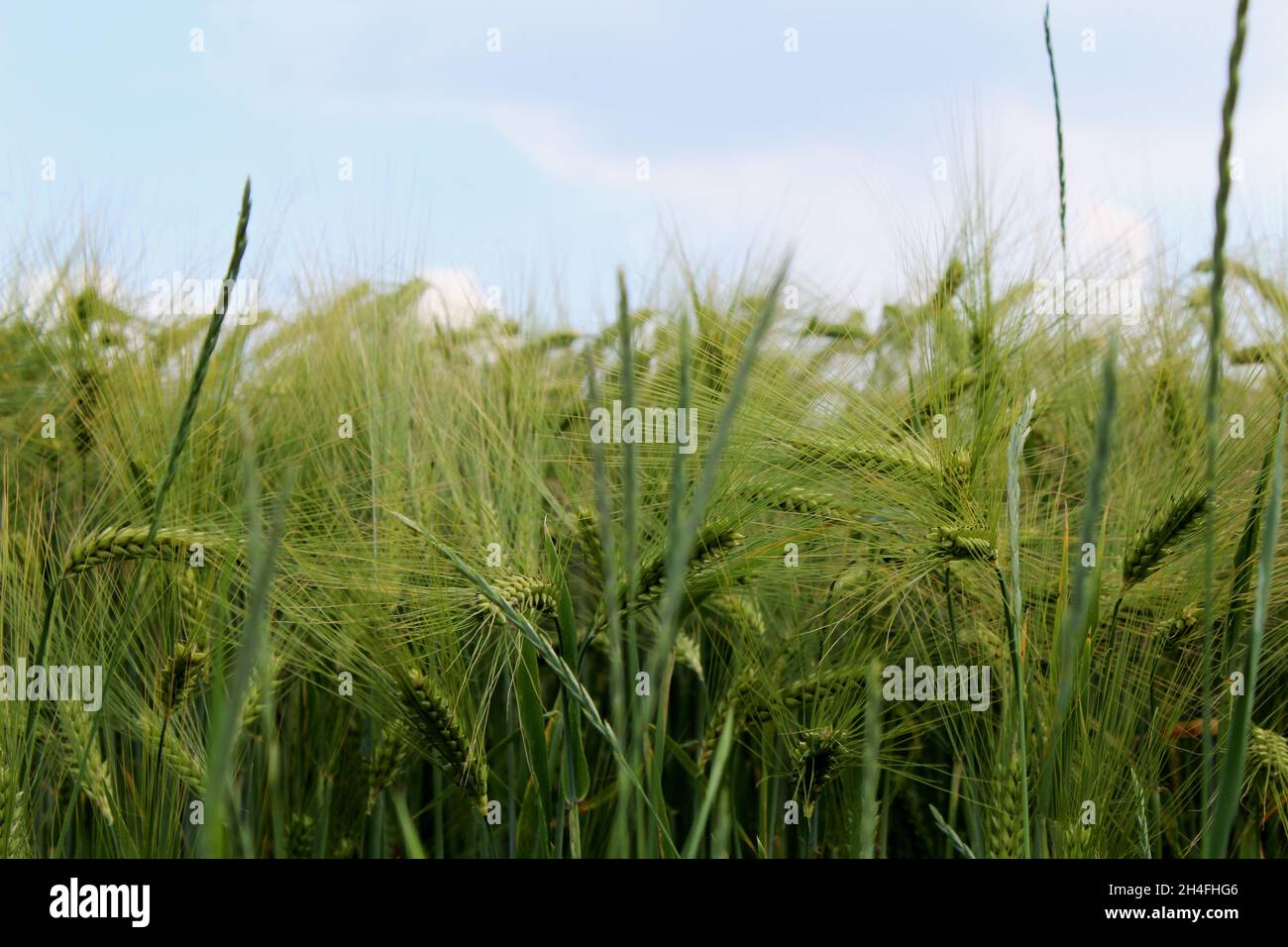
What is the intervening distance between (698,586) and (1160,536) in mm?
481

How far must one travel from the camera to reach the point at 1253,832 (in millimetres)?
1191

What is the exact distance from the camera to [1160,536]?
37.5 inches

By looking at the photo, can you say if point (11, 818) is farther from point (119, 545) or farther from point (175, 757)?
point (119, 545)

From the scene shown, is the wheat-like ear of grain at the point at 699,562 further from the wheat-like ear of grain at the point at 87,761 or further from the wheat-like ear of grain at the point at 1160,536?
the wheat-like ear of grain at the point at 87,761

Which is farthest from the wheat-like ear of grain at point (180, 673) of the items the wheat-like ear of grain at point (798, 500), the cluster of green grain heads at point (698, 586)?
the wheat-like ear of grain at point (798, 500)

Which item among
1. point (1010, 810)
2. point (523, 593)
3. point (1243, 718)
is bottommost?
point (1010, 810)

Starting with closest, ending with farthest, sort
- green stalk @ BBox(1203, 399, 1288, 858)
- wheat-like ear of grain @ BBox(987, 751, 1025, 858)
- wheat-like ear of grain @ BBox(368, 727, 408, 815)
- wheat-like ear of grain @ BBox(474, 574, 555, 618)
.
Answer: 1. green stalk @ BBox(1203, 399, 1288, 858)
2. wheat-like ear of grain @ BBox(987, 751, 1025, 858)
3. wheat-like ear of grain @ BBox(474, 574, 555, 618)
4. wheat-like ear of grain @ BBox(368, 727, 408, 815)

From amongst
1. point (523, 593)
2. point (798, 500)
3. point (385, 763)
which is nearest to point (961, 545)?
point (798, 500)

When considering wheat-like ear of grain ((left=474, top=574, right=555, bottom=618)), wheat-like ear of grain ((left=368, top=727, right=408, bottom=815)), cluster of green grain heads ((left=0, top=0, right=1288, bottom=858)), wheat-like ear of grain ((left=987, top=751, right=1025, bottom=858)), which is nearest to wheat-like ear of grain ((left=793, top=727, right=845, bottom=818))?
cluster of green grain heads ((left=0, top=0, right=1288, bottom=858))

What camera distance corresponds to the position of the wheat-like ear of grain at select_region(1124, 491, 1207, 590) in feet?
3.05

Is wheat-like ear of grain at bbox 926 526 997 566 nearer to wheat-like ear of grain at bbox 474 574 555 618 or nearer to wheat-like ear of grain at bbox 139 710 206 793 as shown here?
wheat-like ear of grain at bbox 474 574 555 618

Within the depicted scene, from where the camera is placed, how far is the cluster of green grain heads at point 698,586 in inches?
37.2

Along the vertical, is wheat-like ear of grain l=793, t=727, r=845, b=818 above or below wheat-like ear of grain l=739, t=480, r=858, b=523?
below
